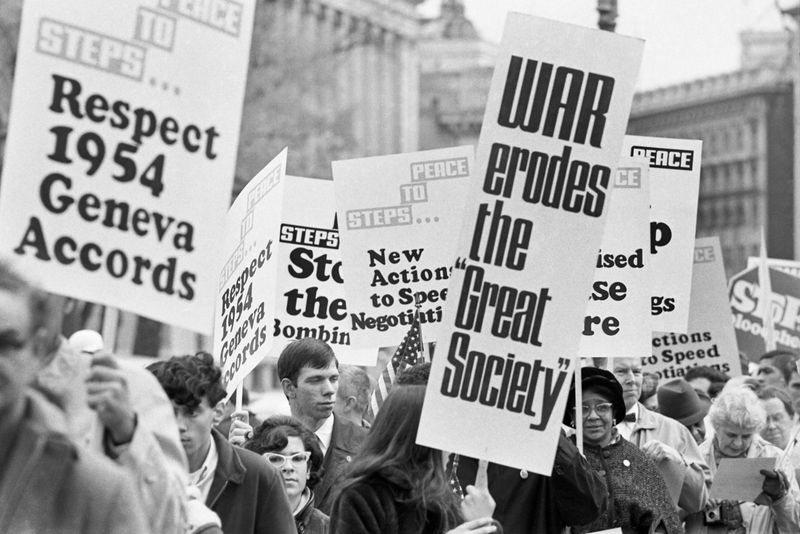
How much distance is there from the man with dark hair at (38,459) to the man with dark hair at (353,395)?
5536 mm

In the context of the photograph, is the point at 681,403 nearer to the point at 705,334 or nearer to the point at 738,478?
the point at 738,478

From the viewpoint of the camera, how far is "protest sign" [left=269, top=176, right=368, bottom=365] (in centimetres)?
941

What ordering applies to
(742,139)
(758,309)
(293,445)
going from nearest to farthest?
(293,445) → (758,309) → (742,139)

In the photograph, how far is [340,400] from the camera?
8.43 metres

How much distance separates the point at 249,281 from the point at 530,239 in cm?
279

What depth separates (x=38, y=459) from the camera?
2.69m

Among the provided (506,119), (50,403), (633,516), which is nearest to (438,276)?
(633,516)

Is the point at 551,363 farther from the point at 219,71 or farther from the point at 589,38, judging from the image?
the point at 219,71

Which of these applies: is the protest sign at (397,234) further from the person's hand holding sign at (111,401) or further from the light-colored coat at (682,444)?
the person's hand holding sign at (111,401)

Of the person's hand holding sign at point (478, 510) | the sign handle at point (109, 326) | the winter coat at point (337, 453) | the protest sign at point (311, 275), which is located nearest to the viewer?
the sign handle at point (109, 326)

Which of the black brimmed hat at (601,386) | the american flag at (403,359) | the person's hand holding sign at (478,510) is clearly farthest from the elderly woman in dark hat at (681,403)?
the person's hand holding sign at (478,510)

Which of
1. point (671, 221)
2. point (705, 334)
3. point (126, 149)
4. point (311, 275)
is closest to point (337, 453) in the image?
point (311, 275)

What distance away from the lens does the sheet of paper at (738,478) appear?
320 inches

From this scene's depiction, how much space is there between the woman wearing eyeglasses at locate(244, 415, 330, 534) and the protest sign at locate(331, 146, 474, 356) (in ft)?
6.99
